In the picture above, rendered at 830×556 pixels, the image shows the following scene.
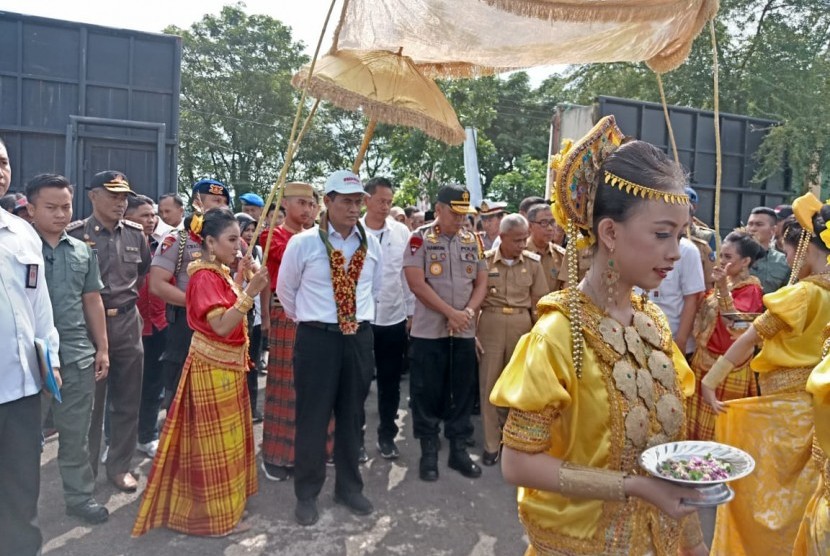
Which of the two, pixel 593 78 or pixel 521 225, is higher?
pixel 593 78

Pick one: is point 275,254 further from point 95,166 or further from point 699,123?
point 699,123

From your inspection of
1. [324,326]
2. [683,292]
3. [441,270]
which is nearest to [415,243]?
[441,270]

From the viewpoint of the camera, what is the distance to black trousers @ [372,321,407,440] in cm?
491

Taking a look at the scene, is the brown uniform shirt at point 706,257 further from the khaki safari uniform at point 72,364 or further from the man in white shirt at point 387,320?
the khaki safari uniform at point 72,364

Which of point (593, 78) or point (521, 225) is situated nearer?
point (521, 225)

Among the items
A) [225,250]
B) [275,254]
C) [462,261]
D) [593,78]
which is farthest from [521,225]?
[593,78]

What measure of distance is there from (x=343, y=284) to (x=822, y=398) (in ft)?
8.68

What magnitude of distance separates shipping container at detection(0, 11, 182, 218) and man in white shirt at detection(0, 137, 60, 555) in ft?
17.7

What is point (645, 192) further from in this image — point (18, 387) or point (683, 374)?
point (18, 387)

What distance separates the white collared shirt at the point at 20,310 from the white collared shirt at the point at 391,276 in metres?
2.54

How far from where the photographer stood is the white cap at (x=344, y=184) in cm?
384

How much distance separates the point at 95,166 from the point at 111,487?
4.92 metres

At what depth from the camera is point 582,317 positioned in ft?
5.64

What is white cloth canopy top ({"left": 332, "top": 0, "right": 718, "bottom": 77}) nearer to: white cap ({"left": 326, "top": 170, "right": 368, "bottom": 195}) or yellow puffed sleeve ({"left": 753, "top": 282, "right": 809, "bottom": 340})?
white cap ({"left": 326, "top": 170, "right": 368, "bottom": 195})
